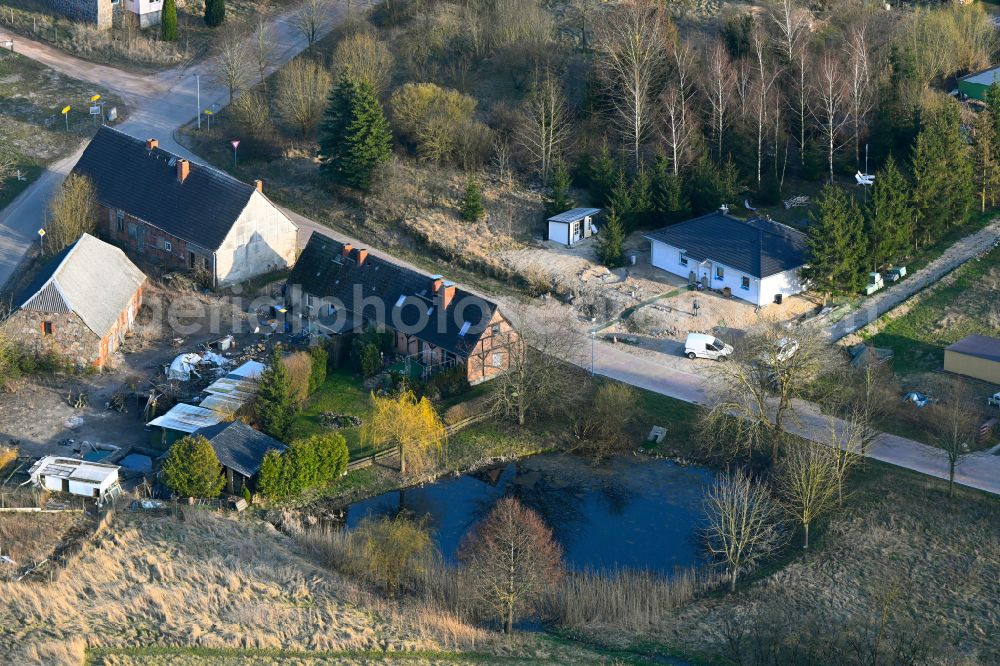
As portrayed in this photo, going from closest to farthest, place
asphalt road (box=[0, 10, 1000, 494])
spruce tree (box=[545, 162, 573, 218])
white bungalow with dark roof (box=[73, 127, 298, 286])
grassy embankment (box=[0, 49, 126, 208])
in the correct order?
asphalt road (box=[0, 10, 1000, 494]) < white bungalow with dark roof (box=[73, 127, 298, 286]) < spruce tree (box=[545, 162, 573, 218]) < grassy embankment (box=[0, 49, 126, 208])

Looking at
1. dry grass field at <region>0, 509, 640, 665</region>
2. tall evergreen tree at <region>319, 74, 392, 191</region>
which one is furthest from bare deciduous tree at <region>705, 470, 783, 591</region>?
tall evergreen tree at <region>319, 74, 392, 191</region>

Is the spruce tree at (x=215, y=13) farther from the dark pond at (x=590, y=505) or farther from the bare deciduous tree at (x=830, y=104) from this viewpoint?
the dark pond at (x=590, y=505)

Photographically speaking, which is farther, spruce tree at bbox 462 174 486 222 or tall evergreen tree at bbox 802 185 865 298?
spruce tree at bbox 462 174 486 222

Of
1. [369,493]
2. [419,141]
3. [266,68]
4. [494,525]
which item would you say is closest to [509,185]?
[419,141]

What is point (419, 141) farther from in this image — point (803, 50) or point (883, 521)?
point (883, 521)

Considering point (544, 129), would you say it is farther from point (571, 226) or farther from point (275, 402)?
point (275, 402)

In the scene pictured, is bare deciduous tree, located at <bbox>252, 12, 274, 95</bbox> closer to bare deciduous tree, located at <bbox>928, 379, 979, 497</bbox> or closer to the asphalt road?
the asphalt road

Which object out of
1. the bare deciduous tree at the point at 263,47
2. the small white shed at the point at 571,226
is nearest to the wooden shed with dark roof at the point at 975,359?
the small white shed at the point at 571,226
